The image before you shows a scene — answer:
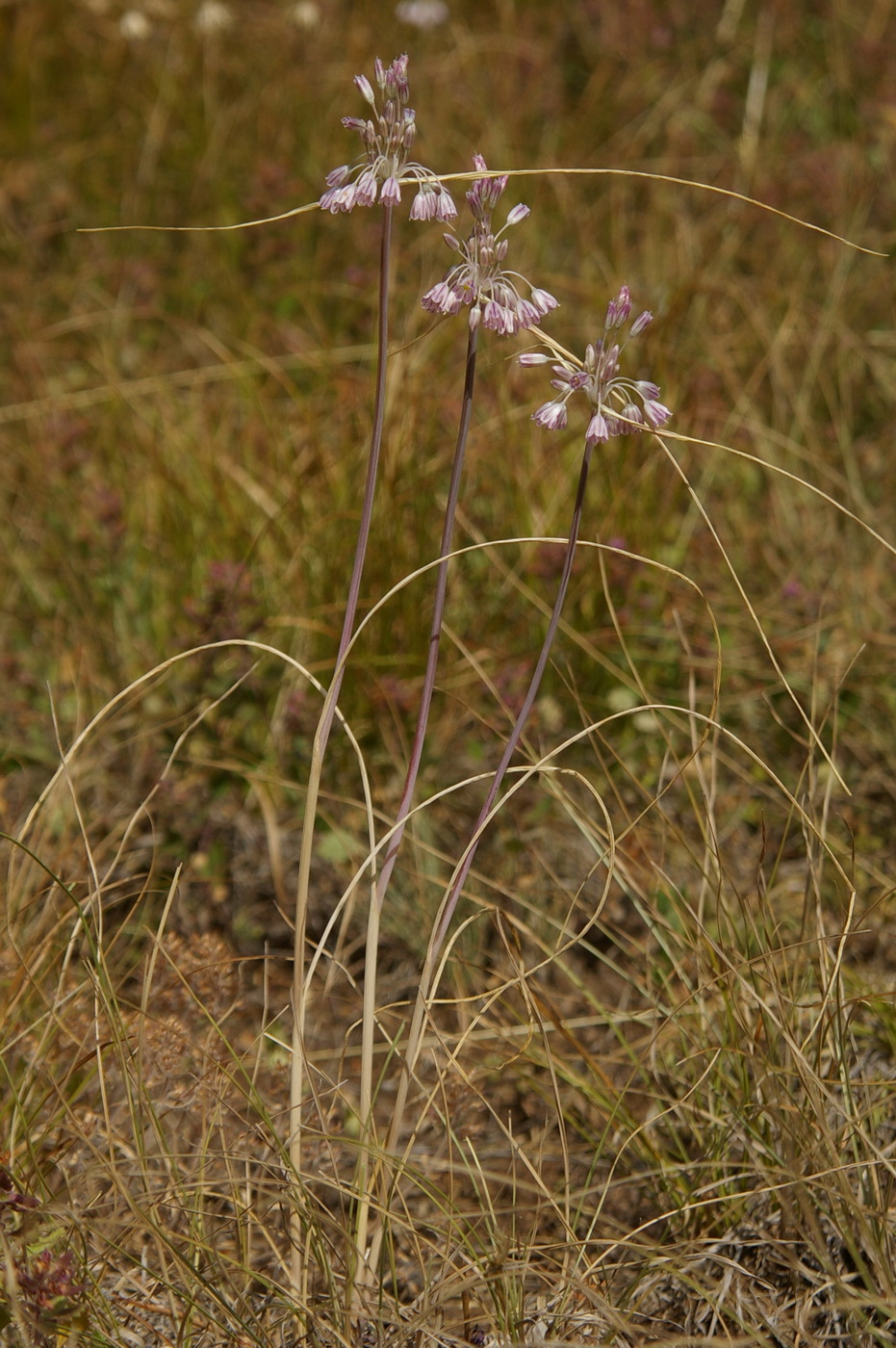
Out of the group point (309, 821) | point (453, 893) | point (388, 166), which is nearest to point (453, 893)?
point (453, 893)

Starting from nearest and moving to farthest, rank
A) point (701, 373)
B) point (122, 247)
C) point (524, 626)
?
point (524, 626) → point (701, 373) → point (122, 247)

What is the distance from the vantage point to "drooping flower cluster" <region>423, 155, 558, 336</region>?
124 centimetres

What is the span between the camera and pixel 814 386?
3303mm

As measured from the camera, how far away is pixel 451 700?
2465 millimetres

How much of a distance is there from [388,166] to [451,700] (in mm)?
1368

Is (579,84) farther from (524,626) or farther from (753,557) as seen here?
(524,626)

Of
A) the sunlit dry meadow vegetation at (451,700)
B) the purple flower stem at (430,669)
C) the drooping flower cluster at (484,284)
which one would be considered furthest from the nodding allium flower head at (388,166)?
the sunlit dry meadow vegetation at (451,700)

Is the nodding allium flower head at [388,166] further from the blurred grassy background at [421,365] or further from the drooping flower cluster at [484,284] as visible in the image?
the blurred grassy background at [421,365]

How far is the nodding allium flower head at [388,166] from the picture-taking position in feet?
3.98

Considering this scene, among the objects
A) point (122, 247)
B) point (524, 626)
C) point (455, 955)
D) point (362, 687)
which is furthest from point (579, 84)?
point (455, 955)

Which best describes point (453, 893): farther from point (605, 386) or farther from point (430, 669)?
point (605, 386)

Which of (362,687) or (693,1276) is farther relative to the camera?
(362,687)

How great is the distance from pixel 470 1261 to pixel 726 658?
150 centimetres

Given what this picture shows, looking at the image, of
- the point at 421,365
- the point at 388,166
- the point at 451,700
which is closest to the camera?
the point at 388,166
